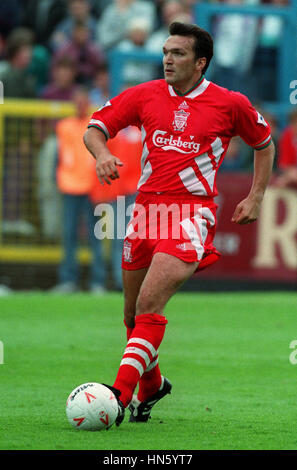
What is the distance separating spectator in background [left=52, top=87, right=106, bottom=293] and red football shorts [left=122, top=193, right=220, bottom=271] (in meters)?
8.32

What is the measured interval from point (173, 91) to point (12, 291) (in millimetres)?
9157

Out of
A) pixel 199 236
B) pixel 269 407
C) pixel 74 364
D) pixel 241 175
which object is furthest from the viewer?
pixel 241 175

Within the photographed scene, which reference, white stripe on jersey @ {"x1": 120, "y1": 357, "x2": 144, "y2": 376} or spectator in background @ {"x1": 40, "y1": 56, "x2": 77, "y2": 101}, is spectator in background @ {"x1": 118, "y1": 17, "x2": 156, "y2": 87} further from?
white stripe on jersey @ {"x1": 120, "y1": 357, "x2": 144, "y2": 376}

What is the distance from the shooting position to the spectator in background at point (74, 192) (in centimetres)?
1476

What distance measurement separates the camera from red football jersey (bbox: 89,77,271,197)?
6.35 metres

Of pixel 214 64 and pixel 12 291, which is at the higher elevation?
pixel 214 64

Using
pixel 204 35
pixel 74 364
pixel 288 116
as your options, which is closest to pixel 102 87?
pixel 288 116

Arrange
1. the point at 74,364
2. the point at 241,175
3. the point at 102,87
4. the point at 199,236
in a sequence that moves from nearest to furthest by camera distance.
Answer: the point at 199,236 < the point at 74,364 < the point at 241,175 < the point at 102,87

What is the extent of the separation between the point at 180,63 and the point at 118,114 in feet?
1.61

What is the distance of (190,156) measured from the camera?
20.9ft

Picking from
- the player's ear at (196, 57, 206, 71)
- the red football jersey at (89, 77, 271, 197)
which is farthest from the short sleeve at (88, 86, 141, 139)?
the player's ear at (196, 57, 206, 71)

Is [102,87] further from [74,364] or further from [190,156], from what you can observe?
[190,156]

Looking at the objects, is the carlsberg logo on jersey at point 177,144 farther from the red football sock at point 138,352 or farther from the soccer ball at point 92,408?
the soccer ball at point 92,408

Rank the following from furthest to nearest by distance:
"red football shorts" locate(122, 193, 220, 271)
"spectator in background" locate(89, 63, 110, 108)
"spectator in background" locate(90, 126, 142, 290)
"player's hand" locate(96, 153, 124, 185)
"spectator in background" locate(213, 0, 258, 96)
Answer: "spectator in background" locate(89, 63, 110, 108)
"spectator in background" locate(213, 0, 258, 96)
"spectator in background" locate(90, 126, 142, 290)
"red football shorts" locate(122, 193, 220, 271)
"player's hand" locate(96, 153, 124, 185)
